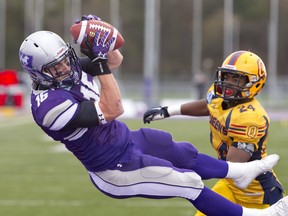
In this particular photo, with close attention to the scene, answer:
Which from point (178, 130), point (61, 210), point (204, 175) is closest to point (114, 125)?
point (204, 175)

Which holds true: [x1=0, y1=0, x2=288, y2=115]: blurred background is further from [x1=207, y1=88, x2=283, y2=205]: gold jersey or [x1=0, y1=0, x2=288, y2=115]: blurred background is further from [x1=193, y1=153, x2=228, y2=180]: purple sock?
[x1=193, y1=153, x2=228, y2=180]: purple sock

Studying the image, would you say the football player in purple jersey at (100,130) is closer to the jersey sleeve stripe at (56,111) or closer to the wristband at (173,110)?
the jersey sleeve stripe at (56,111)

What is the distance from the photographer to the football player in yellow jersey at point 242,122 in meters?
4.74

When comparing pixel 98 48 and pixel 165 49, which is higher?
pixel 98 48

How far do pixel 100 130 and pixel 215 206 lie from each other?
34.1 inches

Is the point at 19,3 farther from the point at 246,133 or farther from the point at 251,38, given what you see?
the point at 246,133

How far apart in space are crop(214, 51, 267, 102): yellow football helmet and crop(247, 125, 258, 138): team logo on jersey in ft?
0.80

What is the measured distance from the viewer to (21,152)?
13180 mm

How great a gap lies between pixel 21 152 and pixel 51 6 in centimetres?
3534

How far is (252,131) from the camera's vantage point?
185 inches

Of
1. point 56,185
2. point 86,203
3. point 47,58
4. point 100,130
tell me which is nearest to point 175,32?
point 56,185

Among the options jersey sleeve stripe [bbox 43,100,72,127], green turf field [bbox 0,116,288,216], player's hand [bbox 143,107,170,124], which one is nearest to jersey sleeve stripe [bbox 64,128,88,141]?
jersey sleeve stripe [bbox 43,100,72,127]

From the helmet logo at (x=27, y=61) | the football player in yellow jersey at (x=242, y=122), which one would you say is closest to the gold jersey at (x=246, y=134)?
the football player in yellow jersey at (x=242, y=122)

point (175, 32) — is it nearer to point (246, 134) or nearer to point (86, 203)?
point (86, 203)
